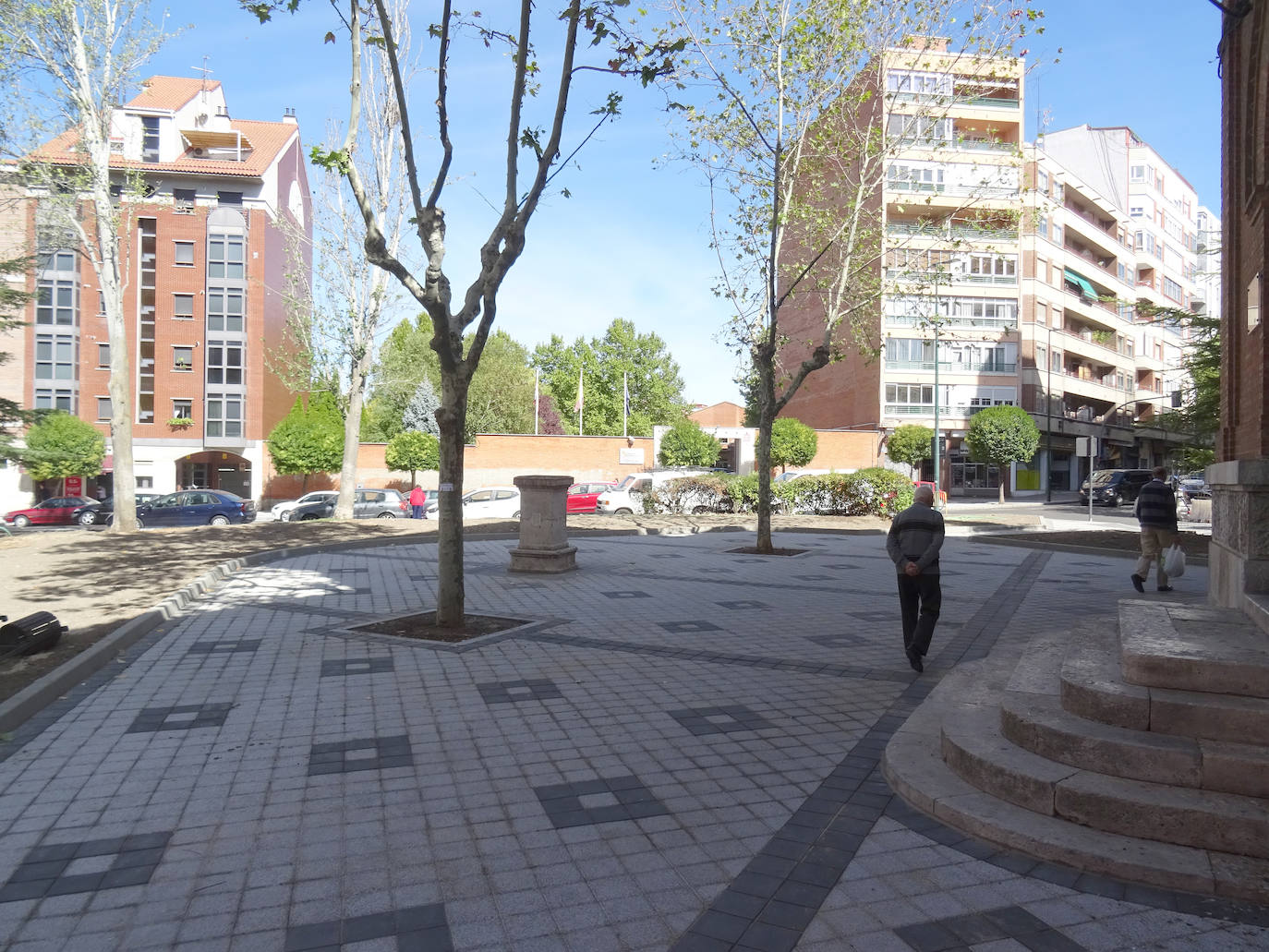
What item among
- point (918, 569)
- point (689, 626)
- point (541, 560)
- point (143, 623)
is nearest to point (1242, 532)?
point (918, 569)

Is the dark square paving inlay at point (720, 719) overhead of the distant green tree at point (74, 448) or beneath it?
beneath

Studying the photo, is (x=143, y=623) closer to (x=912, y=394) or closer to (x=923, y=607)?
(x=923, y=607)

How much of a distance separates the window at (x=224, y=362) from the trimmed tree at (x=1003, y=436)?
125ft

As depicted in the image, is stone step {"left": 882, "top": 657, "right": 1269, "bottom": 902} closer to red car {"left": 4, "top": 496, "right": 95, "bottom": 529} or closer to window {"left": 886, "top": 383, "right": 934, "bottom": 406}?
red car {"left": 4, "top": 496, "right": 95, "bottom": 529}

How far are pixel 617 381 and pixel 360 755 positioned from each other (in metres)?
68.7

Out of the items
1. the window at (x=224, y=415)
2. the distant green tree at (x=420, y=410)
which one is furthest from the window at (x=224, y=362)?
the distant green tree at (x=420, y=410)

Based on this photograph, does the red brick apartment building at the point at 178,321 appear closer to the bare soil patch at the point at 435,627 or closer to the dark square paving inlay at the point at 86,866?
the bare soil patch at the point at 435,627

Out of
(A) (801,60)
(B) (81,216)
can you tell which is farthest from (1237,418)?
(B) (81,216)

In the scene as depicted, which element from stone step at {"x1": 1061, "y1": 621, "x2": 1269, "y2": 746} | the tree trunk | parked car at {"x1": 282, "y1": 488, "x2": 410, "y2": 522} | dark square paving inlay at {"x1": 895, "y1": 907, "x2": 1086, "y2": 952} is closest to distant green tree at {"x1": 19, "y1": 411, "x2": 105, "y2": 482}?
parked car at {"x1": 282, "y1": 488, "x2": 410, "y2": 522}

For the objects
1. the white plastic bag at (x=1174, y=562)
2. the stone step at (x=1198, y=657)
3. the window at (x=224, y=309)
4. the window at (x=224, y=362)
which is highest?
the window at (x=224, y=309)

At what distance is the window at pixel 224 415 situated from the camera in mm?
45281

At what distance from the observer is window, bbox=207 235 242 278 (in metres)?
45.2

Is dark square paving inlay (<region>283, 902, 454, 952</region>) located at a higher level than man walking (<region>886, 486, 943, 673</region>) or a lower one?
lower

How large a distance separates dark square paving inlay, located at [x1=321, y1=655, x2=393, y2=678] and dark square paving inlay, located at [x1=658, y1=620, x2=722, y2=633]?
114 inches
